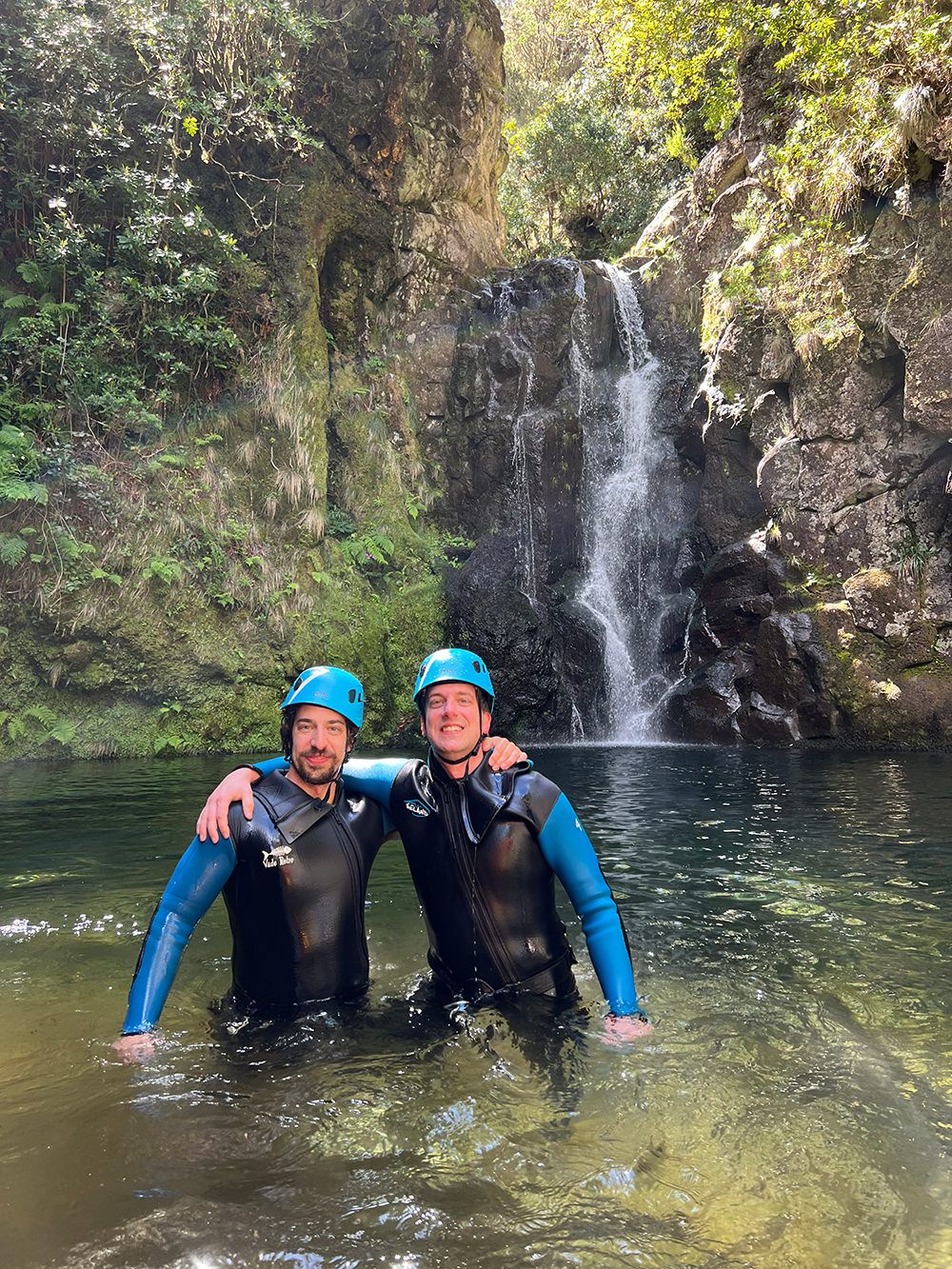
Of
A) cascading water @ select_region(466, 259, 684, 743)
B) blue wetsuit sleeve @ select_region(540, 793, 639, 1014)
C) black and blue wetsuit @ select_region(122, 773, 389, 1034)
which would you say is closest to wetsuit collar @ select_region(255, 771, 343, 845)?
black and blue wetsuit @ select_region(122, 773, 389, 1034)

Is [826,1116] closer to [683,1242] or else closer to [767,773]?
[683,1242]

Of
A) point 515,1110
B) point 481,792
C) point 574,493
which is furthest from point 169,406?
point 515,1110

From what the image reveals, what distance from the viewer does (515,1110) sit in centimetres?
267

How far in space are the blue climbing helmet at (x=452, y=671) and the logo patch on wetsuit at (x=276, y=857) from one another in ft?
2.36

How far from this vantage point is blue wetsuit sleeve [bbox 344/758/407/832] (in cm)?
337

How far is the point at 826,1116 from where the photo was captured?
2.68 m

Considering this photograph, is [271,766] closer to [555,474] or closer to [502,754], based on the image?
[502,754]

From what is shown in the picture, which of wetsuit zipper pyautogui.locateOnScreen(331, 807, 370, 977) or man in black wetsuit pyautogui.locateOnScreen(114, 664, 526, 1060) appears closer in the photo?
man in black wetsuit pyautogui.locateOnScreen(114, 664, 526, 1060)

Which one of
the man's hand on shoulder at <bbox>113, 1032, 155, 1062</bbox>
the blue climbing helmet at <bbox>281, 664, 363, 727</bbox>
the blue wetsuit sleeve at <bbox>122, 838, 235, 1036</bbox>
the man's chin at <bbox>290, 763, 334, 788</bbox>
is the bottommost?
the man's hand on shoulder at <bbox>113, 1032, 155, 1062</bbox>

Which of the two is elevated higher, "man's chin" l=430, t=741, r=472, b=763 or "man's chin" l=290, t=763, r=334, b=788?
"man's chin" l=430, t=741, r=472, b=763

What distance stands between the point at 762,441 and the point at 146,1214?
13.9 metres

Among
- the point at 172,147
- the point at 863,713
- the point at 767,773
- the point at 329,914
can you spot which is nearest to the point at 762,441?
the point at 863,713

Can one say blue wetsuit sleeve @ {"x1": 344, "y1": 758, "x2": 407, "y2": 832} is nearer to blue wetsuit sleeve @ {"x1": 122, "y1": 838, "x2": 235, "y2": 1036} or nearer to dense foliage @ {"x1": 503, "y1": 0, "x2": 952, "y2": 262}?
blue wetsuit sleeve @ {"x1": 122, "y1": 838, "x2": 235, "y2": 1036}

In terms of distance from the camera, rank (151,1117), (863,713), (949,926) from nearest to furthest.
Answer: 1. (151,1117)
2. (949,926)
3. (863,713)
